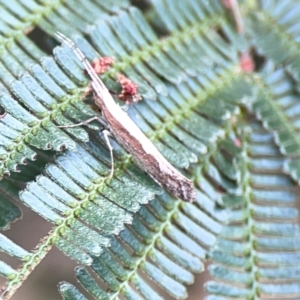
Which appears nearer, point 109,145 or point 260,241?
point 109,145

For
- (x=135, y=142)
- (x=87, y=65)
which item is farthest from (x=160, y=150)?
(x=87, y=65)

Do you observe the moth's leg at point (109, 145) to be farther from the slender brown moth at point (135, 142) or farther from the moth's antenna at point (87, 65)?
the moth's antenna at point (87, 65)

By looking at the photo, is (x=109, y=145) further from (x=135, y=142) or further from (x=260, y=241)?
(x=260, y=241)

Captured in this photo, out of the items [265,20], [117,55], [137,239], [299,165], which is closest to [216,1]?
[265,20]

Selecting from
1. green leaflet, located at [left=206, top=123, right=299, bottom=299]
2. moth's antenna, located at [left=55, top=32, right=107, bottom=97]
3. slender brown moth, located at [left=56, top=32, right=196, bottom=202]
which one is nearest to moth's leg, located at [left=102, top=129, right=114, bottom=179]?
slender brown moth, located at [left=56, top=32, right=196, bottom=202]

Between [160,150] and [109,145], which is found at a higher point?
[109,145]

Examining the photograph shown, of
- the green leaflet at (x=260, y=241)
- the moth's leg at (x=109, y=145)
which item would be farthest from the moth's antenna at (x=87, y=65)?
the green leaflet at (x=260, y=241)

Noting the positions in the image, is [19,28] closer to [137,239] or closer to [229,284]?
[137,239]
